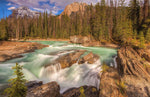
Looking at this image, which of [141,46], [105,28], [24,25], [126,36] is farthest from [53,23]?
[141,46]

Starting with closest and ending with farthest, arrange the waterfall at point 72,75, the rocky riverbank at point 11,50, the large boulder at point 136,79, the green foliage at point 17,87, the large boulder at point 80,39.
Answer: the green foliage at point 17,87 → the large boulder at point 136,79 → the waterfall at point 72,75 → the rocky riverbank at point 11,50 → the large boulder at point 80,39

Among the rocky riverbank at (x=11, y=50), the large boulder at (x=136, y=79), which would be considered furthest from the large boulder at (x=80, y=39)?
the large boulder at (x=136, y=79)

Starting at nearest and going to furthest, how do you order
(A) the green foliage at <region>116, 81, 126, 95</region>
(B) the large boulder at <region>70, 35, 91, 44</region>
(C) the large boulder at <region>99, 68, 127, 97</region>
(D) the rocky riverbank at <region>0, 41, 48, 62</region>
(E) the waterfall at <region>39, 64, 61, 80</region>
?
(C) the large boulder at <region>99, 68, 127, 97</region>
(A) the green foliage at <region>116, 81, 126, 95</region>
(E) the waterfall at <region>39, 64, 61, 80</region>
(D) the rocky riverbank at <region>0, 41, 48, 62</region>
(B) the large boulder at <region>70, 35, 91, 44</region>

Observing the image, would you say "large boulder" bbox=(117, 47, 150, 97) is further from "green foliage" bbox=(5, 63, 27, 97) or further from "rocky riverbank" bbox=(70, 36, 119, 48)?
"rocky riverbank" bbox=(70, 36, 119, 48)

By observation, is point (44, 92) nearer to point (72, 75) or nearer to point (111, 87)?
point (72, 75)

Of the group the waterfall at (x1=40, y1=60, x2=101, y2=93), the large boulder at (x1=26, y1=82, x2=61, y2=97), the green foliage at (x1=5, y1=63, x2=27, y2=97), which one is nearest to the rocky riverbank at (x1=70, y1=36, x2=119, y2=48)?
the waterfall at (x1=40, y1=60, x2=101, y2=93)

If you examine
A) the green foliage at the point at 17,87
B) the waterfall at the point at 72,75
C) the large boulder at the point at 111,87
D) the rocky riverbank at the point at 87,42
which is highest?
the rocky riverbank at the point at 87,42

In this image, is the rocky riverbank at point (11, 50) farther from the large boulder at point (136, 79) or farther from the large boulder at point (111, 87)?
the large boulder at point (136, 79)

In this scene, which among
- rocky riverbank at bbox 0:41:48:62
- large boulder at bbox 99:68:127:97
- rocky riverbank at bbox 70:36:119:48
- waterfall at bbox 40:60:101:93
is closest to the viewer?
large boulder at bbox 99:68:127:97

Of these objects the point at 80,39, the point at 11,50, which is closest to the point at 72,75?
the point at 11,50

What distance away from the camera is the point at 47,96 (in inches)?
262

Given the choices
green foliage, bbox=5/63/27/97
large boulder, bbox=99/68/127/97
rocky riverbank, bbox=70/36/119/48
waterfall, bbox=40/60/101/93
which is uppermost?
rocky riverbank, bbox=70/36/119/48

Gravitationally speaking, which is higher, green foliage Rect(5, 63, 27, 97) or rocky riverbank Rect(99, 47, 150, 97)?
green foliage Rect(5, 63, 27, 97)

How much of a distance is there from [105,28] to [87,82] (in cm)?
3202
